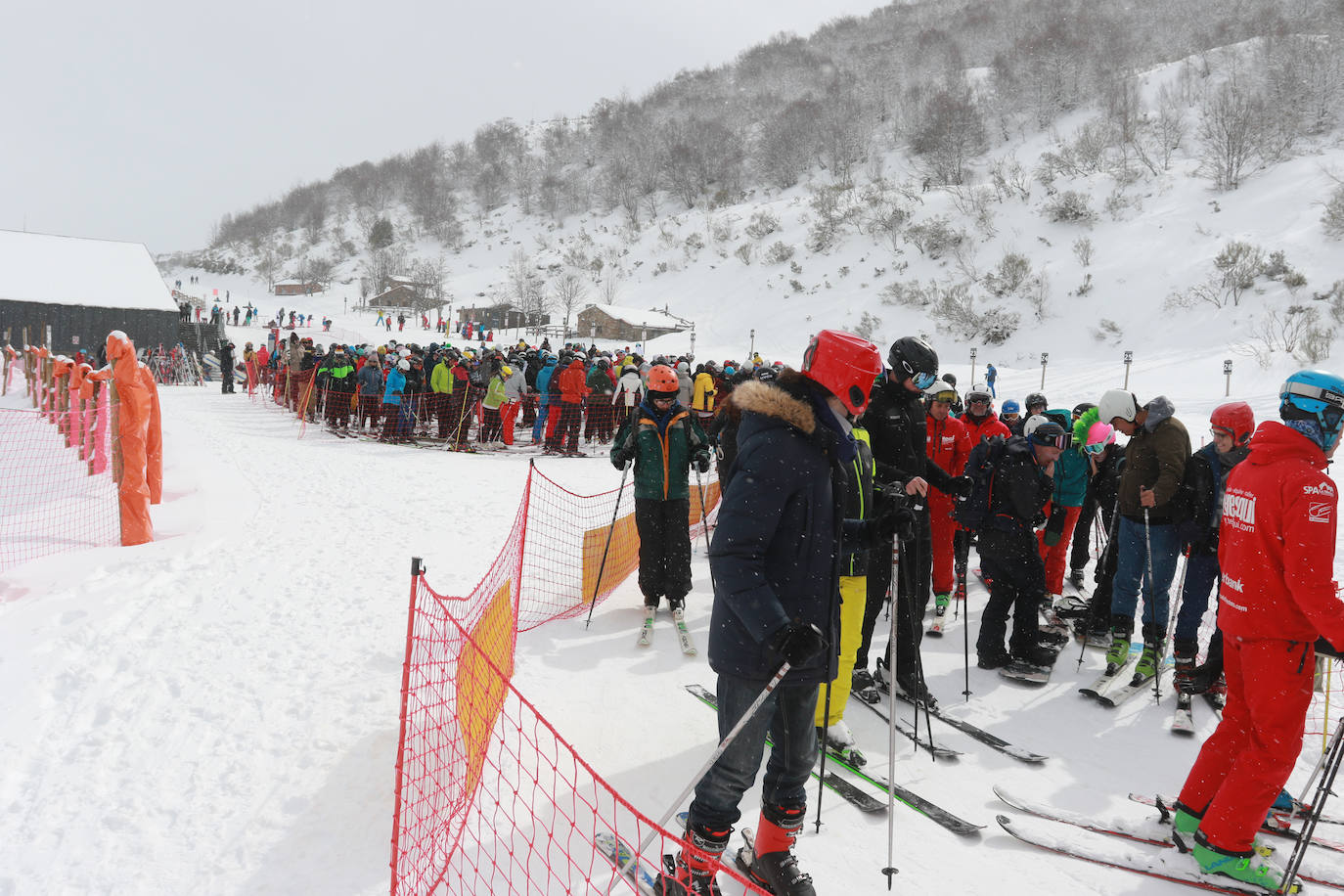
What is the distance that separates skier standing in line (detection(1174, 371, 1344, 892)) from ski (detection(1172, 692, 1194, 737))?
1436mm

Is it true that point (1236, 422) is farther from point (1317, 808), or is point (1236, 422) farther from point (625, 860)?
point (625, 860)

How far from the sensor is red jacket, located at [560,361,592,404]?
13.9m

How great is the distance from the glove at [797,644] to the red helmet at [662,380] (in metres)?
3.34

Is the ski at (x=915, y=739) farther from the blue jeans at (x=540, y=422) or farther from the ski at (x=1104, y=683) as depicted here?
the blue jeans at (x=540, y=422)

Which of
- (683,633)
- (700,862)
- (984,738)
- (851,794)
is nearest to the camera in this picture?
(700,862)

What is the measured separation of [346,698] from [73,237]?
46.5 metres

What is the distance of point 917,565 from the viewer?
14.6 feet

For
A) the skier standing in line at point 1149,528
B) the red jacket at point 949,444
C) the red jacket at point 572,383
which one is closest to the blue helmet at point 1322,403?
the skier standing in line at point 1149,528

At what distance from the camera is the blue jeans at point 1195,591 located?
4766 mm

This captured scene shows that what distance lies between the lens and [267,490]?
949 centimetres

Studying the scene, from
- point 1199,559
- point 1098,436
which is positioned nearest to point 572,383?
point 1098,436

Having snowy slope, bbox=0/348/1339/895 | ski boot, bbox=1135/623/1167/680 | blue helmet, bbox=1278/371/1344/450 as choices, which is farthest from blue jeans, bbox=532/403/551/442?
blue helmet, bbox=1278/371/1344/450

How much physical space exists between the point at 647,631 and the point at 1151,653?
3.43m

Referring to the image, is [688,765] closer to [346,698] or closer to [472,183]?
[346,698]
